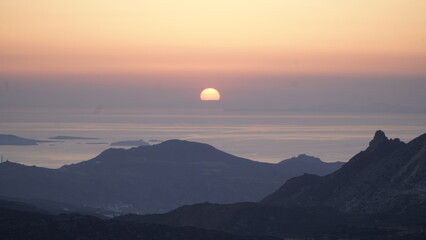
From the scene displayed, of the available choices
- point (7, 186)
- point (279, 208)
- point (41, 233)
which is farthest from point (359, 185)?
point (7, 186)

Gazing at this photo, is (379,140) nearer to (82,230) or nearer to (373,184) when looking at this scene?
(373,184)

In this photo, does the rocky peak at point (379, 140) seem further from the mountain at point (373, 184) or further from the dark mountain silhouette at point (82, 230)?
the dark mountain silhouette at point (82, 230)

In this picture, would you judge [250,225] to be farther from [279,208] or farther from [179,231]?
[179,231]

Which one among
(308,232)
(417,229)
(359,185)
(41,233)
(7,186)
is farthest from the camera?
(7,186)

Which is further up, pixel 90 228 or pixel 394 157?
pixel 394 157

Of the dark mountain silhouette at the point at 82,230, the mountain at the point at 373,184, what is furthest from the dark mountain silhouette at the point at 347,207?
the dark mountain silhouette at the point at 82,230

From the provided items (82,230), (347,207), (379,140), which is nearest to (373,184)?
(347,207)

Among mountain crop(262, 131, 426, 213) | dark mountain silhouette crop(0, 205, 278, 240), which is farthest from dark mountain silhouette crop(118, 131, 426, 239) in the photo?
dark mountain silhouette crop(0, 205, 278, 240)
